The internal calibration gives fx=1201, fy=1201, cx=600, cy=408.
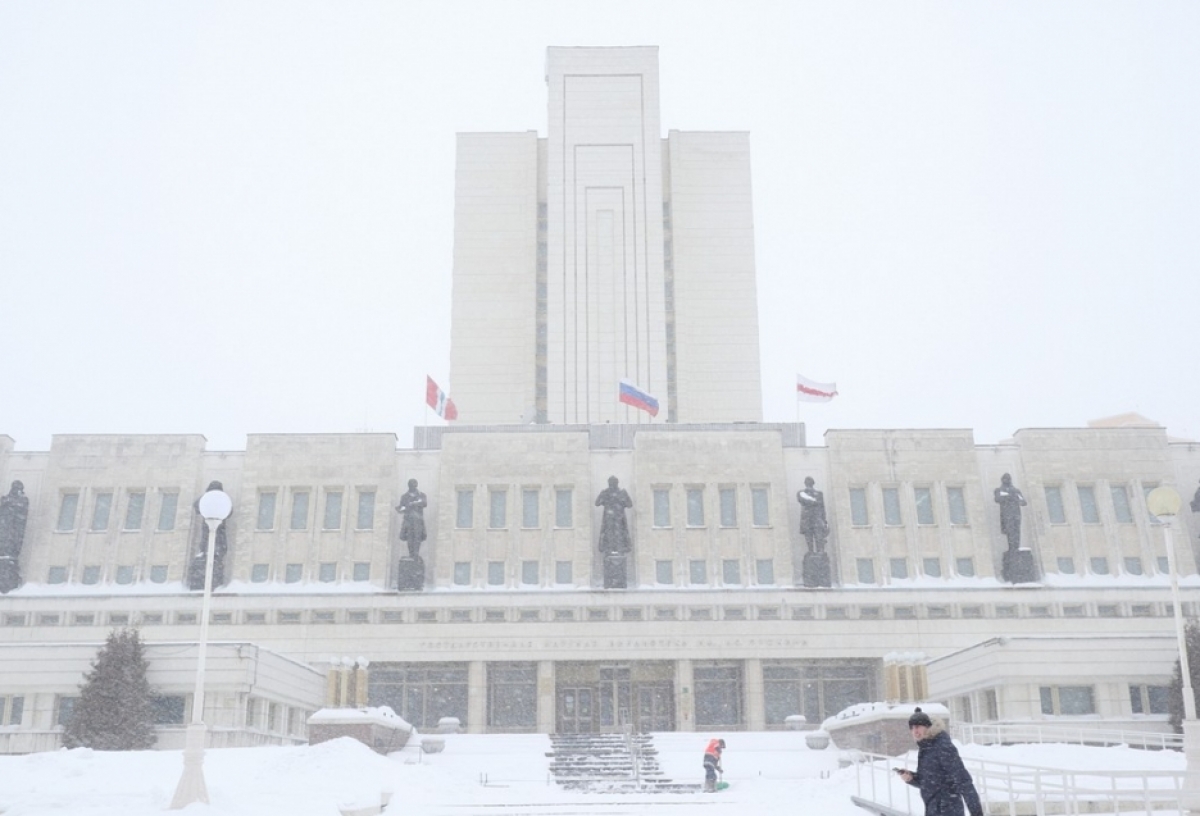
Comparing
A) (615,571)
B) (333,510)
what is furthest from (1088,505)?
(333,510)

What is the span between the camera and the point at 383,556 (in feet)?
175

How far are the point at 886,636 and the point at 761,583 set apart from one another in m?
5.79

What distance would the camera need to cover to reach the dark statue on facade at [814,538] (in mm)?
52375

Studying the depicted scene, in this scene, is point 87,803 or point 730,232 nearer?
point 87,803

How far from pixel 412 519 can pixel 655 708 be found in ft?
43.8

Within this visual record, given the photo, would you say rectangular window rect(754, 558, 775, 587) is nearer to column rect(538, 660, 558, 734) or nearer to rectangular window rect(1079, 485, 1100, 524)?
column rect(538, 660, 558, 734)

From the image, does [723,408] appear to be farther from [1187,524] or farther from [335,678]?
[335,678]

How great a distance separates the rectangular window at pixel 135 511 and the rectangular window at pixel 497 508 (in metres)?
15.6

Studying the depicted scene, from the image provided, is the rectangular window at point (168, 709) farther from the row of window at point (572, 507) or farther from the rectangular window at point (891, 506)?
the rectangular window at point (891, 506)

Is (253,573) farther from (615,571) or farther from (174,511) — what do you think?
(615,571)

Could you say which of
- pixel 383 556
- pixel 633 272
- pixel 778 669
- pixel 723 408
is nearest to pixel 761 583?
pixel 778 669

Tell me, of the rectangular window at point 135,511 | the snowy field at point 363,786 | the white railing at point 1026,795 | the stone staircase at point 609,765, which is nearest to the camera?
the white railing at point 1026,795

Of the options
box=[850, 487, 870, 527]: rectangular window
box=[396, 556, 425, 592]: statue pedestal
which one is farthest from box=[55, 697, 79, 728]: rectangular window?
box=[850, 487, 870, 527]: rectangular window

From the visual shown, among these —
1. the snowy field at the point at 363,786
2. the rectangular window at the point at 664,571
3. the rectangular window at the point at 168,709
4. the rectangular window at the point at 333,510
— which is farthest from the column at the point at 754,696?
the rectangular window at the point at 168,709
